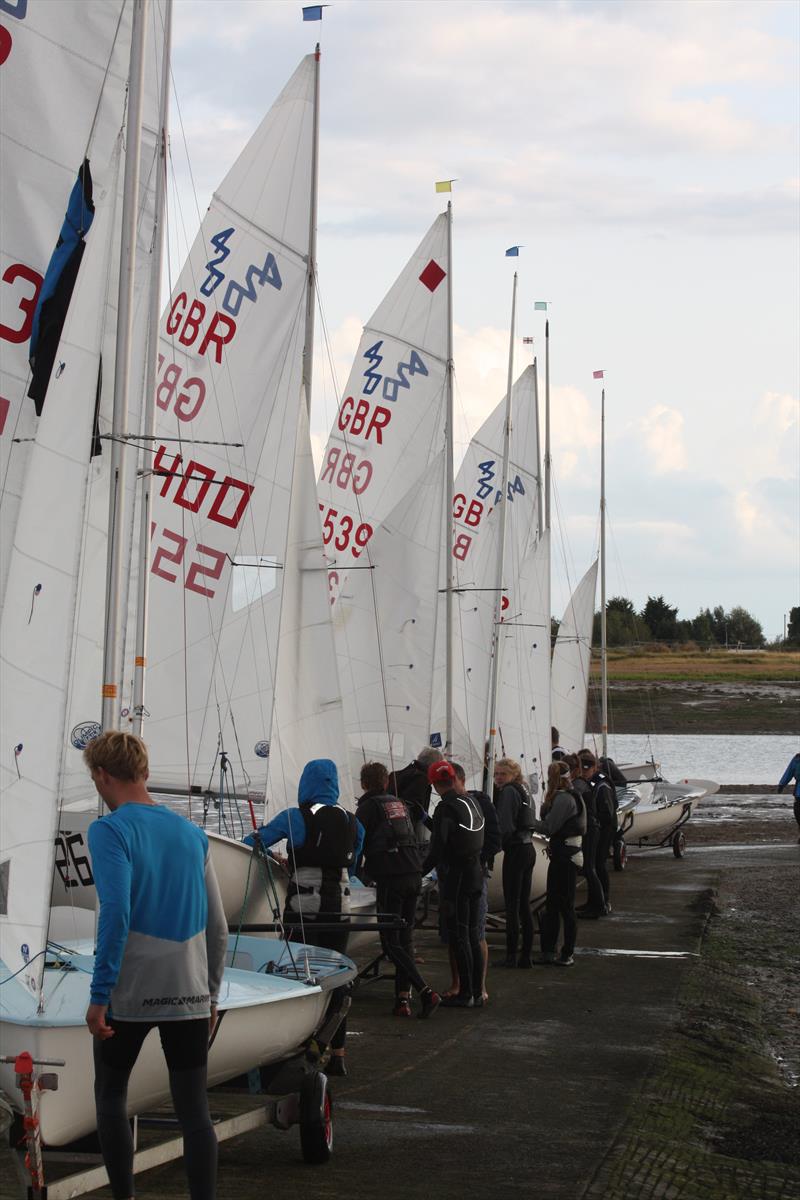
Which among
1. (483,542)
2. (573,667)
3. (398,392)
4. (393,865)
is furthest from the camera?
(573,667)

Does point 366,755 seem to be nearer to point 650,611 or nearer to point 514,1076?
point 514,1076

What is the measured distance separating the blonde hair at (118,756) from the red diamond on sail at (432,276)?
595 inches

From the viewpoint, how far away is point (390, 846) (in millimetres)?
9312

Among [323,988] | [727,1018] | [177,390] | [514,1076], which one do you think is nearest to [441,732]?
[177,390]

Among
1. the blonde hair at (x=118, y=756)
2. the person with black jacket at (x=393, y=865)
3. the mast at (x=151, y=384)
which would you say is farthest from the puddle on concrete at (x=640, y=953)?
the blonde hair at (x=118, y=756)

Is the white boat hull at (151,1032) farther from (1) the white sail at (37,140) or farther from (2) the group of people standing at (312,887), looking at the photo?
(1) the white sail at (37,140)

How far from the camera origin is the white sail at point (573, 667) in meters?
28.3

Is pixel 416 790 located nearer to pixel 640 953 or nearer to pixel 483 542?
pixel 640 953

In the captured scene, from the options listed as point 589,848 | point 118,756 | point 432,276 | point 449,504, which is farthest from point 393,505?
point 118,756

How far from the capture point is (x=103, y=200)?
20.1ft

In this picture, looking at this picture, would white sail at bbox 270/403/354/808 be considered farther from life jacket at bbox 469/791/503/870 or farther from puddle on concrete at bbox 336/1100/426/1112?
puddle on concrete at bbox 336/1100/426/1112

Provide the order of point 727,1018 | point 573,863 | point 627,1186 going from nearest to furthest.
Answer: point 627,1186 → point 727,1018 → point 573,863

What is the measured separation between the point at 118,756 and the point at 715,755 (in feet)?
167

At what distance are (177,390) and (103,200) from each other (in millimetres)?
7794
